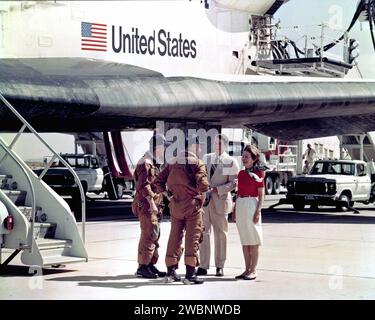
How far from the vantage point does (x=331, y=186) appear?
61.9 ft

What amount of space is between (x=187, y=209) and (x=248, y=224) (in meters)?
0.75

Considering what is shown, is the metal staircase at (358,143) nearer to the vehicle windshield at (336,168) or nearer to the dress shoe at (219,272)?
the vehicle windshield at (336,168)

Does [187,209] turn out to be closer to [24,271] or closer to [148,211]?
[148,211]

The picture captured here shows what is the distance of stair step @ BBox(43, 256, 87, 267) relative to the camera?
313 inches

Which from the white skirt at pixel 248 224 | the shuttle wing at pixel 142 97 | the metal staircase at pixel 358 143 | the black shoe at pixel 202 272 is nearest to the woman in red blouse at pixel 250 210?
the white skirt at pixel 248 224

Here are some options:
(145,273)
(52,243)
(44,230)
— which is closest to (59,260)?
(52,243)

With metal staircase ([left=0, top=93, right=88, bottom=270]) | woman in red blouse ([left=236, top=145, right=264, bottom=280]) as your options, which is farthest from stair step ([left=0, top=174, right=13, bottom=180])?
woman in red blouse ([left=236, top=145, right=264, bottom=280])

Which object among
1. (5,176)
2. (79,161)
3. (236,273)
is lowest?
(236,273)

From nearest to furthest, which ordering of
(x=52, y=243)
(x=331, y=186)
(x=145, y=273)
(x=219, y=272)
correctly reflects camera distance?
(x=145, y=273), (x=52, y=243), (x=219, y=272), (x=331, y=186)

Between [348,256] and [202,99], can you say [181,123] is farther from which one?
[348,256]

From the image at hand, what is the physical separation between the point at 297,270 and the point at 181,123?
7417 mm

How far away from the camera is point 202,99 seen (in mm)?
14508
